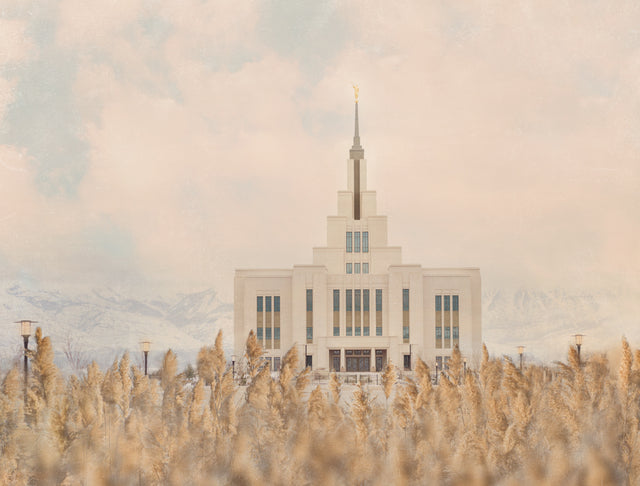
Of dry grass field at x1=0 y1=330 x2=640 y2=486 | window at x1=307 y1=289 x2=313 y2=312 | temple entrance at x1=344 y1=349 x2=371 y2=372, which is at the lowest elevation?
temple entrance at x1=344 y1=349 x2=371 y2=372

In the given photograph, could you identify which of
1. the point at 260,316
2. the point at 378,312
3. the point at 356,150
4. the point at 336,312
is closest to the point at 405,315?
the point at 378,312

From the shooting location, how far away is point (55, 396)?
8.02 metres

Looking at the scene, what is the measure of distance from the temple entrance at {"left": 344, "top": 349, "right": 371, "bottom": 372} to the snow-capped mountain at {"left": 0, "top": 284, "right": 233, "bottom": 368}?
1166cm

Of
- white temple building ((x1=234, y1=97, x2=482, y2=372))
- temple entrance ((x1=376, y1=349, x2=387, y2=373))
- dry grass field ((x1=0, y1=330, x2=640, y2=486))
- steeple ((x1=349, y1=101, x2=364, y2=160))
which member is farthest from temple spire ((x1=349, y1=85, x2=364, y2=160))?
dry grass field ((x1=0, y1=330, x2=640, y2=486))

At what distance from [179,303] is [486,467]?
464 ft

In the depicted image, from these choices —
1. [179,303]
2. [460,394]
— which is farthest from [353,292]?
[179,303]

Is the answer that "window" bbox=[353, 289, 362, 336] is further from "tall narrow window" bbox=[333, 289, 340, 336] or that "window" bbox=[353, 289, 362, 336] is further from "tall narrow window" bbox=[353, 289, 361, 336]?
"tall narrow window" bbox=[333, 289, 340, 336]

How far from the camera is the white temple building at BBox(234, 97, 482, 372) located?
58.8 metres

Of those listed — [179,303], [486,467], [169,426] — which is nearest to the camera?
[486,467]

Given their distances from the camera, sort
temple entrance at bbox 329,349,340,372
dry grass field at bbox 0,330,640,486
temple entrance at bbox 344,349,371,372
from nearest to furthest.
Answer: dry grass field at bbox 0,330,640,486 → temple entrance at bbox 344,349,371,372 → temple entrance at bbox 329,349,340,372

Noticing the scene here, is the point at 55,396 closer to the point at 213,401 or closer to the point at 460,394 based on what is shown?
the point at 213,401

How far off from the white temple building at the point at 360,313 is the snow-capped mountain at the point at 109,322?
521cm

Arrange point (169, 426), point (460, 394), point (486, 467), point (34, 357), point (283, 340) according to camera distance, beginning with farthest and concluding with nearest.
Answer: point (283, 340)
point (460, 394)
point (169, 426)
point (34, 357)
point (486, 467)

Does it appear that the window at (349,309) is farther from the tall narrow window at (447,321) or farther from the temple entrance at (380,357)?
the tall narrow window at (447,321)
